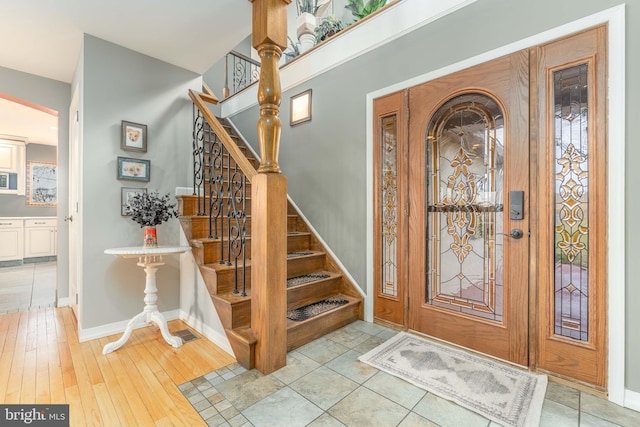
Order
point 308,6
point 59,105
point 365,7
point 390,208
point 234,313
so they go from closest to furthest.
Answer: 1. point 234,313
2. point 390,208
3. point 365,7
4. point 59,105
5. point 308,6

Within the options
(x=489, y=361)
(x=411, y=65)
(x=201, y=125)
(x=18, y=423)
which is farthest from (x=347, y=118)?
(x=18, y=423)

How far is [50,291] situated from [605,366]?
18.9 feet

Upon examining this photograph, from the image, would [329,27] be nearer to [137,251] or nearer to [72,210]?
[137,251]

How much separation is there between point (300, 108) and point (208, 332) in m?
2.56

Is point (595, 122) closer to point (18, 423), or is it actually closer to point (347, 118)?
point (347, 118)

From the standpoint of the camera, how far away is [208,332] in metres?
2.47

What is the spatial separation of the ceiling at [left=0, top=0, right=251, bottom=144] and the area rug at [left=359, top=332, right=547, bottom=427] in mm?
2890

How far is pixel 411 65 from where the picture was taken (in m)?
2.47

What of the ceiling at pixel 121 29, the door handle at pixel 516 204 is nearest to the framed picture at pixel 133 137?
the ceiling at pixel 121 29

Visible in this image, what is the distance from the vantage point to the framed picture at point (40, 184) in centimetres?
638

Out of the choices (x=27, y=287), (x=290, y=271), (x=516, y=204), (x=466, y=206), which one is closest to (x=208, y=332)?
(x=290, y=271)

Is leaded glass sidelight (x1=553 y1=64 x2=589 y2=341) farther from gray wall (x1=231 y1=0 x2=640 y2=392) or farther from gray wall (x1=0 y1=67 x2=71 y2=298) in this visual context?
gray wall (x1=0 y1=67 x2=71 y2=298)

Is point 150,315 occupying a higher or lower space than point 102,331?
higher
